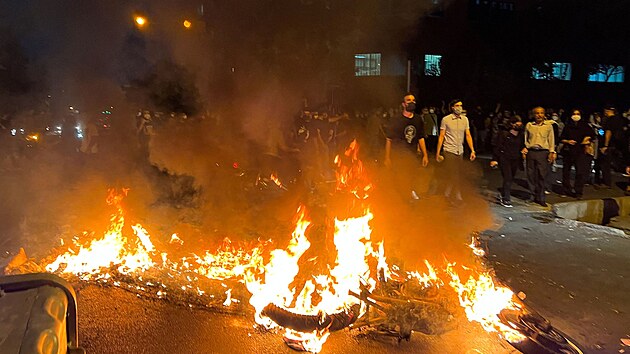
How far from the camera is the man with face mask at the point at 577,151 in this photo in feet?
27.7

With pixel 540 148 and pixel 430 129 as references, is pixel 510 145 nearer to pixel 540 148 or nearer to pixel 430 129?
pixel 540 148

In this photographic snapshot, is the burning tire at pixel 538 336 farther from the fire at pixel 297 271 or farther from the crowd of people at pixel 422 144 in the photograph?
the crowd of people at pixel 422 144

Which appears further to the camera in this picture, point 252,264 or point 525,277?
point 525,277

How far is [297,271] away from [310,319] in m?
0.58

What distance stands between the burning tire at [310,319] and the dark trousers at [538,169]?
16.7ft

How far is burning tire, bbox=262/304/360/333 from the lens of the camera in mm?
3508

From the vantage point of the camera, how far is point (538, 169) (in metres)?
7.62

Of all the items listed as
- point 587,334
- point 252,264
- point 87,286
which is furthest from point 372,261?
point 87,286

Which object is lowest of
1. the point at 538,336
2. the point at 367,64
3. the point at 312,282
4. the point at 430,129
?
the point at 538,336

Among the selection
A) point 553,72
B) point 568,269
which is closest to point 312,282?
point 568,269

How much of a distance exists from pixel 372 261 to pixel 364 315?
0.62m

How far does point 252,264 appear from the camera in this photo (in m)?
4.38

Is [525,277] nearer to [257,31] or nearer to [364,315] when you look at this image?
[364,315]

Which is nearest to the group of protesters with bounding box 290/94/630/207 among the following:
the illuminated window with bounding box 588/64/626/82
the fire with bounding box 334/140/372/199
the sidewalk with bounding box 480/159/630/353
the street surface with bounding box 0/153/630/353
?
the fire with bounding box 334/140/372/199
